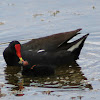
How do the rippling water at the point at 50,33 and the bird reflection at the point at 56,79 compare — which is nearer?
the rippling water at the point at 50,33

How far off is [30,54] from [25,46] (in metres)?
0.33

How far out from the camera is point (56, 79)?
8.46 metres

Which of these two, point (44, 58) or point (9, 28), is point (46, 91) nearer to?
point (44, 58)

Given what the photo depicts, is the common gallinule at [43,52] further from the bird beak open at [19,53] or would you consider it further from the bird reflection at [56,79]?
the bird reflection at [56,79]

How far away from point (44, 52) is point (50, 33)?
9.30ft

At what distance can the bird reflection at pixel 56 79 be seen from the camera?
7.97 m

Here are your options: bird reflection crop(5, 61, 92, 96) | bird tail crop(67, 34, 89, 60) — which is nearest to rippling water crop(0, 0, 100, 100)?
bird reflection crop(5, 61, 92, 96)

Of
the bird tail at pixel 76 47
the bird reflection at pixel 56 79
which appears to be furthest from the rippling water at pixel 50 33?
the bird tail at pixel 76 47

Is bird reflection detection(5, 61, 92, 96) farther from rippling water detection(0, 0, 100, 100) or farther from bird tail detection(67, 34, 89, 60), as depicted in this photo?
bird tail detection(67, 34, 89, 60)

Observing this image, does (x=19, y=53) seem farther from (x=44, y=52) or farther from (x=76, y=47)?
(x=76, y=47)

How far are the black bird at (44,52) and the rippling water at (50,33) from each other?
22 centimetres

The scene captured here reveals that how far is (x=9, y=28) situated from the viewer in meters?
12.7

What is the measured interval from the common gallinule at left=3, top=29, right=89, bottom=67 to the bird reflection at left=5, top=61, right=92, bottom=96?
22 cm

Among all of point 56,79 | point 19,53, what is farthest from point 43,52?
point 56,79
